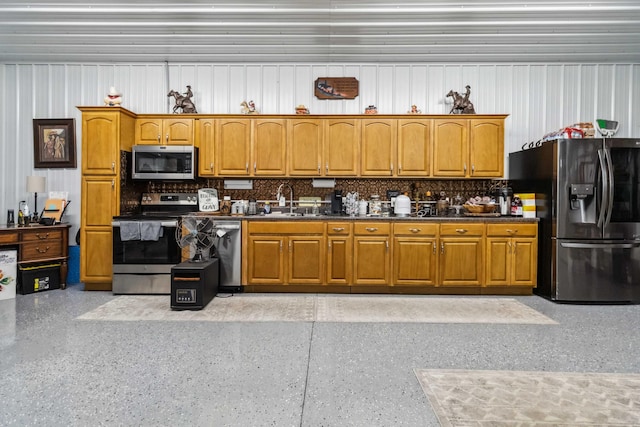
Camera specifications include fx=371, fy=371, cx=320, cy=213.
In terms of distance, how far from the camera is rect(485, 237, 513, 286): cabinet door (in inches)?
190

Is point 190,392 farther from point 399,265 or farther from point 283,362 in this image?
point 399,265

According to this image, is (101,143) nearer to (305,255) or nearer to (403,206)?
(305,255)

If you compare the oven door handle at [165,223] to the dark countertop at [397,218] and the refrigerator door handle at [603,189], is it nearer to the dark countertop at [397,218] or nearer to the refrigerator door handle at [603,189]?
the dark countertop at [397,218]

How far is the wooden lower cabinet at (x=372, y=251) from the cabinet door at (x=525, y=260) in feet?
5.35

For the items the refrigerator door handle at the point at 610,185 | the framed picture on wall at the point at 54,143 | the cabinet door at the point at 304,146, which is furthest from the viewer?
the framed picture on wall at the point at 54,143

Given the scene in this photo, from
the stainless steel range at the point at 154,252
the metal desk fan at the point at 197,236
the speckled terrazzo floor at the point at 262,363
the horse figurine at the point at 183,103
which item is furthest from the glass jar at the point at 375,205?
the horse figurine at the point at 183,103

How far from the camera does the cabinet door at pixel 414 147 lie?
5.18 m

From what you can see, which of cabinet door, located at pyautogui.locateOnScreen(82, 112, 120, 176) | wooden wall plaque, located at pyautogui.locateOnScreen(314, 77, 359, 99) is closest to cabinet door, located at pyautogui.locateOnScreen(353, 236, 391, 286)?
wooden wall plaque, located at pyautogui.locateOnScreen(314, 77, 359, 99)

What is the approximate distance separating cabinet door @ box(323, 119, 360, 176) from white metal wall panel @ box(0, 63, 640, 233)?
57 cm

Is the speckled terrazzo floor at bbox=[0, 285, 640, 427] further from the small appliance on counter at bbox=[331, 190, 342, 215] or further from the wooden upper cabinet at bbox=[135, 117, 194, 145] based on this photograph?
the wooden upper cabinet at bbox=[135, 117, 194, 145]

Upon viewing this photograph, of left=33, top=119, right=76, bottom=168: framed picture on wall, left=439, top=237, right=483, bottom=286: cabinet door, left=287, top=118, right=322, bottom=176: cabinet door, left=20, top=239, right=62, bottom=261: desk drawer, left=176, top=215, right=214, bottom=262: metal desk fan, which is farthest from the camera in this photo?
left=33, top=119, right=76, bottom=168: framed picture on wall

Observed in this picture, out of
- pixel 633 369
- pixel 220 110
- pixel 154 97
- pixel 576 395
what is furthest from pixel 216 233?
pixel 633 369

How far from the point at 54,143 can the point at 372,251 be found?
16.4 ft

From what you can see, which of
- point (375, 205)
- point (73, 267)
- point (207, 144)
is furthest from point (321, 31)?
point (73, 267)
